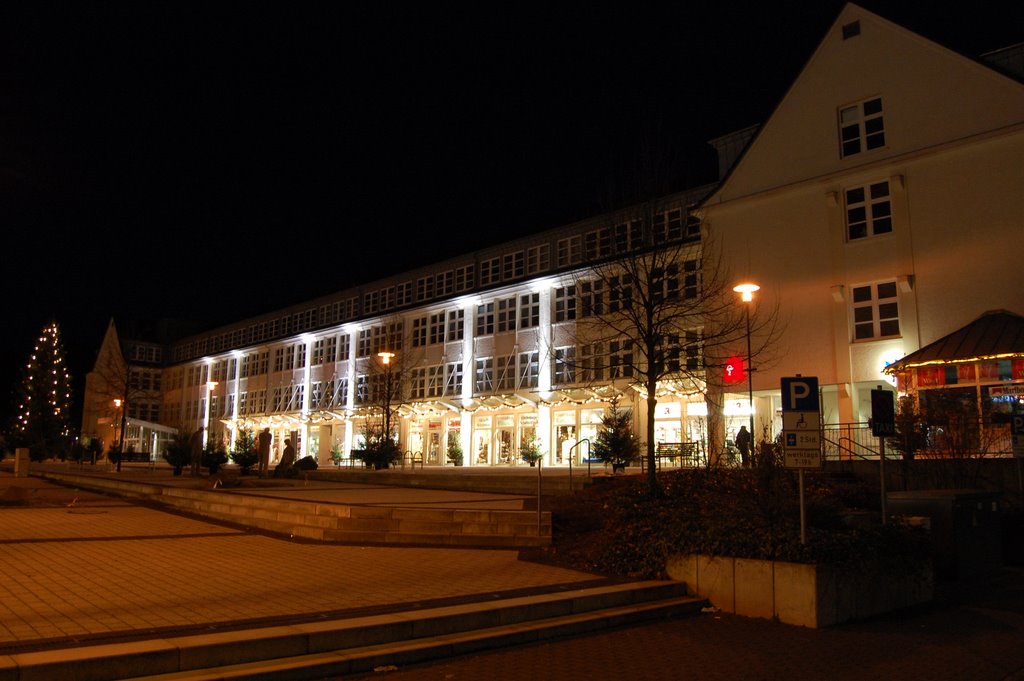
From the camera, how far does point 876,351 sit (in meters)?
24.6

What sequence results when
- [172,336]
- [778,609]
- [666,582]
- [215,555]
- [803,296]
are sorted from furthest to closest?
[172,336] < [803,296] < [215,555] < [666,582] < [778,609]

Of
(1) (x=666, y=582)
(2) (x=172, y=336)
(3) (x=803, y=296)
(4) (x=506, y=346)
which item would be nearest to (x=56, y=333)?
(2) (x=172, y=336)

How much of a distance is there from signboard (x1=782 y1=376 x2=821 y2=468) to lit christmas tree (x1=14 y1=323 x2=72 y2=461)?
7142 cm

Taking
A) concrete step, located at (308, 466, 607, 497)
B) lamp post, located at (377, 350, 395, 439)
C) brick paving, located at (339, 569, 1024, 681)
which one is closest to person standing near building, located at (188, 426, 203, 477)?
concrete step, located at (308, 466, 607, 497)

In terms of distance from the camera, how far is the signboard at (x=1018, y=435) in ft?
51.6

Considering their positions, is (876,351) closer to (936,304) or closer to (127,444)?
(936,304)

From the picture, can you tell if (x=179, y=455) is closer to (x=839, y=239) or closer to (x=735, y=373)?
(x=735, y=373)

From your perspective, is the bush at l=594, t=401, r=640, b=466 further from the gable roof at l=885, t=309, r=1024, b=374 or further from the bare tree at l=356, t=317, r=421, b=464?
the bare tree at l=356, t=317, r=421, b=464

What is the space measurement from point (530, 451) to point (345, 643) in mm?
29638

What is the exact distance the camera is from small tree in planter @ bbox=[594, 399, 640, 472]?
26312 mm

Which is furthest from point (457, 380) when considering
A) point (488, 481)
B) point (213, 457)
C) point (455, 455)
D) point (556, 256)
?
point (488, 481)

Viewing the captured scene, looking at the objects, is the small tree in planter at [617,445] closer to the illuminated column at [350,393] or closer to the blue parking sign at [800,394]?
the blue parking sign at [800,394]

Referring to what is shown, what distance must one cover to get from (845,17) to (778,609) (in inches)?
946

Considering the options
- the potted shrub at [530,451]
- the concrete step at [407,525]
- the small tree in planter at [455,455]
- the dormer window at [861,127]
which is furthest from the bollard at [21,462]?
the dormer window at [861,127]
